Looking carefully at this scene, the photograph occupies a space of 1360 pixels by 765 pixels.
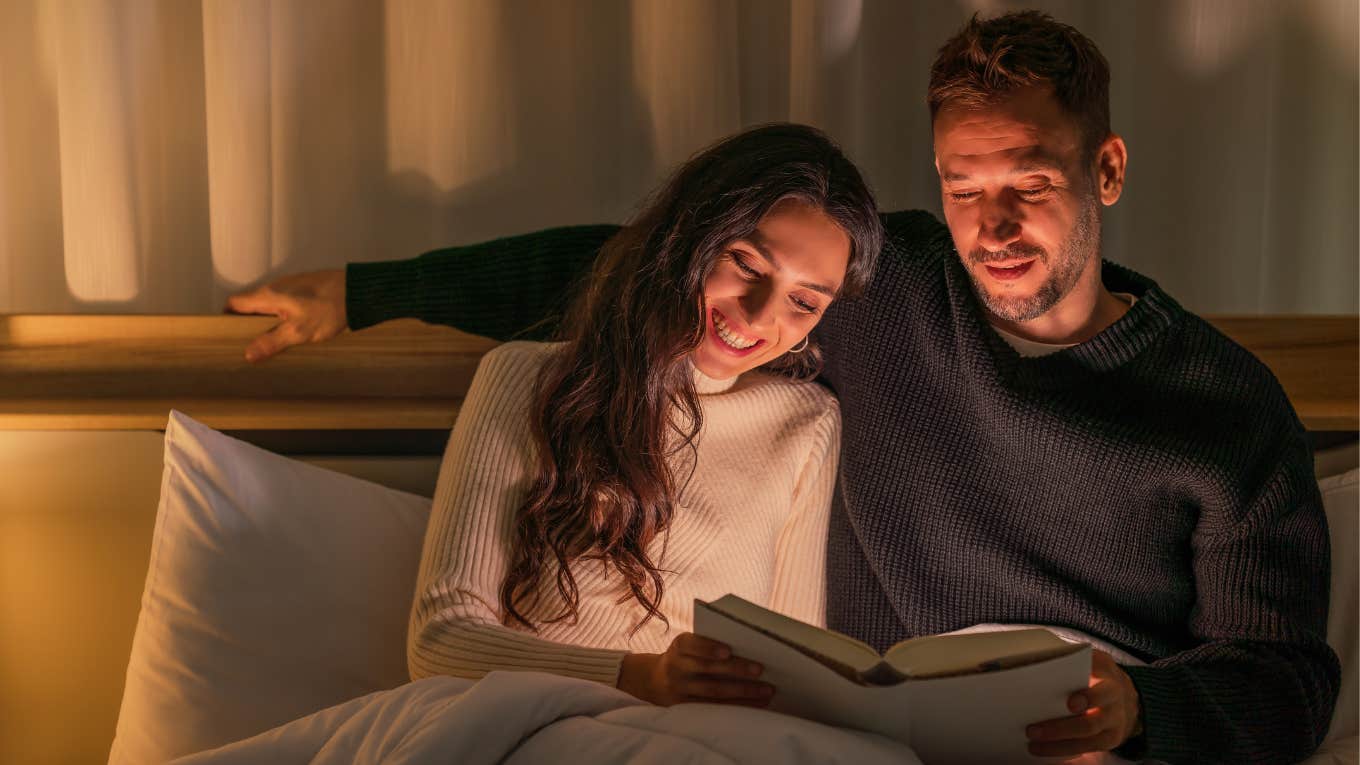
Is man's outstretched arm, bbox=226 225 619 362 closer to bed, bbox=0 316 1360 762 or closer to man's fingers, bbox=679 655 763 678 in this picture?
bed, bbox=0 316 1360 762

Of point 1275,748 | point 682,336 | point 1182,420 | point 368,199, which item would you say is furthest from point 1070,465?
point 368,199

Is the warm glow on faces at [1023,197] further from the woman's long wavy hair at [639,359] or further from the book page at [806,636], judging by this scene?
the book page at [806,636]

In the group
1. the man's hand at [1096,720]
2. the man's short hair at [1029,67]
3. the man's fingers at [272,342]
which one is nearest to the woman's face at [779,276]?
the man's short hair at [1029,67]

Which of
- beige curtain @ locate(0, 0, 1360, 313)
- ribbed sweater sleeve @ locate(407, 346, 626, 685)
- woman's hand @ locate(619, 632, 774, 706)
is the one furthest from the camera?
beige curtain @ locate(0, 0, 1360, 313)

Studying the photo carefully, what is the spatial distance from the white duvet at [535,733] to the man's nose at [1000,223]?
63 cm

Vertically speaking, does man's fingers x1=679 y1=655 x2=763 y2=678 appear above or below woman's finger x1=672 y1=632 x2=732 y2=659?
below

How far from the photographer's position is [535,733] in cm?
100

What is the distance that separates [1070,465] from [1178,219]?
58 cm

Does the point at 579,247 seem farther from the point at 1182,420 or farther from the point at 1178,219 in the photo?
the point at 1178,219

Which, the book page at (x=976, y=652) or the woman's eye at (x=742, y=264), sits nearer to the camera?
the book page at (x=976, y=652)

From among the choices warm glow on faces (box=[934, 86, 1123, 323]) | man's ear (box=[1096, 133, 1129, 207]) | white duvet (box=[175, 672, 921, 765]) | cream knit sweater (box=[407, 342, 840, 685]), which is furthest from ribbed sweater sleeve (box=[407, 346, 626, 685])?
man's ear (box=[1096, 133, 1129, 207])

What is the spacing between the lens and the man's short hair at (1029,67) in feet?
4.33

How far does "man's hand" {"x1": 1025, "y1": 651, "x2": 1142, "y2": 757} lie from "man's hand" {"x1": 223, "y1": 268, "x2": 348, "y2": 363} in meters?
1.05

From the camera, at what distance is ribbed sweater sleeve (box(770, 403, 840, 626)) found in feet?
4.98
